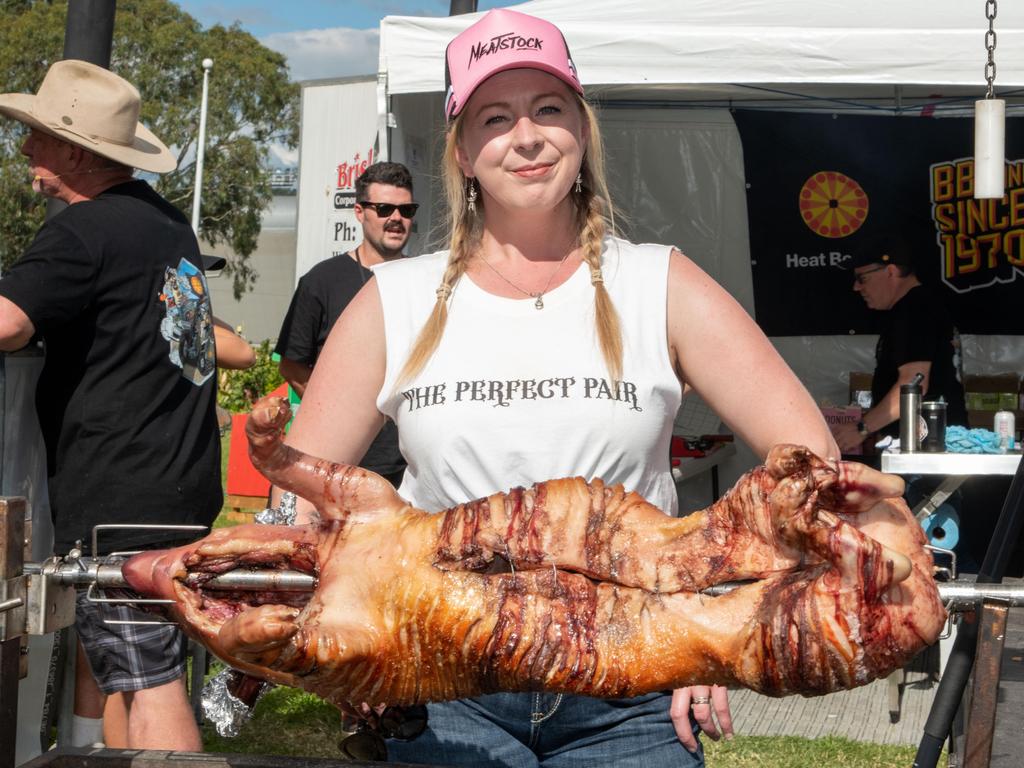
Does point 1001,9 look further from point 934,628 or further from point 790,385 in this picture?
point 934,628

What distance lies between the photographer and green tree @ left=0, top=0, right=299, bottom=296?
3738cm

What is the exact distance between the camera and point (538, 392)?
2115 mm

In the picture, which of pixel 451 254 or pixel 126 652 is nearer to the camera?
pixel 451 254

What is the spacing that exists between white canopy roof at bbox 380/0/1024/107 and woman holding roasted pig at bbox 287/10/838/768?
3.31 metres

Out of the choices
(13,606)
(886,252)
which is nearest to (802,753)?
(886,252)

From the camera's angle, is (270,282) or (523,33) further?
(270,282)

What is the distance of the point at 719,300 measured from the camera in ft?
7.07

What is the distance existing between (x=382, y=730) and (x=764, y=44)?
4.17 meters

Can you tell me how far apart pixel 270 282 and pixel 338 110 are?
38.8 metres

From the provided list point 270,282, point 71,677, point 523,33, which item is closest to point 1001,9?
point 523,33

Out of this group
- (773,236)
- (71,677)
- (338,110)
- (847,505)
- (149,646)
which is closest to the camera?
(847,505)

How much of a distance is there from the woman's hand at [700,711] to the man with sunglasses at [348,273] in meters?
2.98

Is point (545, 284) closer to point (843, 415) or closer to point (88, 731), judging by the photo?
point (88, 731)

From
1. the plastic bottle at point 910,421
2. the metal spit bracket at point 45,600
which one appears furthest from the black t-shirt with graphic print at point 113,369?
the plastic bottle at point 910,421
